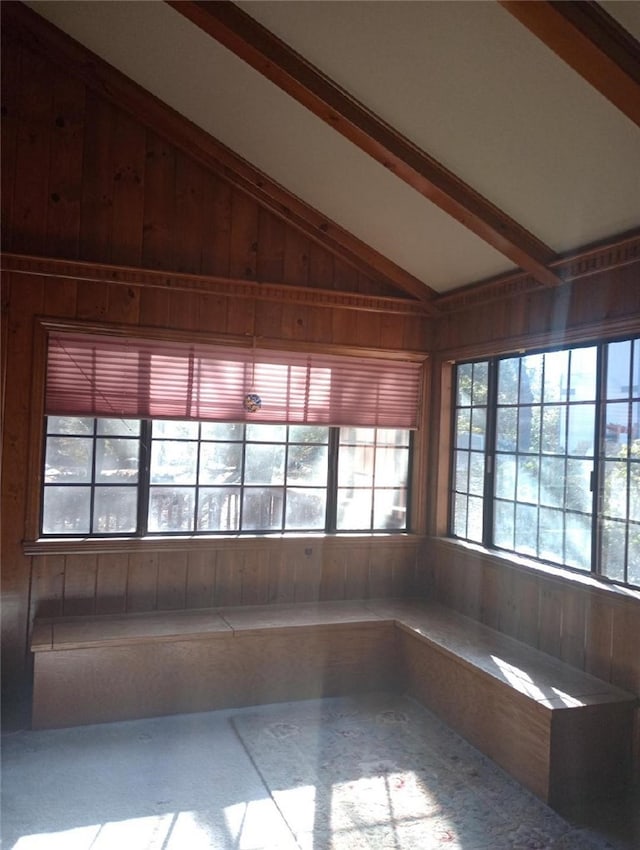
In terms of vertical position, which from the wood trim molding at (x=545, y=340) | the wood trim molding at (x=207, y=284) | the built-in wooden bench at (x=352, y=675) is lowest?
the built-in wooden bench at (x=352, y=675)

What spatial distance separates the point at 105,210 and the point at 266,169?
3.26ft

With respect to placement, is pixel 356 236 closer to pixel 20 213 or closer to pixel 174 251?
pixel 174 251

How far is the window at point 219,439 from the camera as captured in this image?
3969mm

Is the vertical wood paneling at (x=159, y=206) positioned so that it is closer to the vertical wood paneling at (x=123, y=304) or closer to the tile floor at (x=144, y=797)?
the vertical wood paneling at (x=123, y=304)

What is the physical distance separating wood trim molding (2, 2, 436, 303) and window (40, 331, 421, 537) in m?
0.64

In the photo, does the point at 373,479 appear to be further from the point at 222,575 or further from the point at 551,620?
the point at 551,620

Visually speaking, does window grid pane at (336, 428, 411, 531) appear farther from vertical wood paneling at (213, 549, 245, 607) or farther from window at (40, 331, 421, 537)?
vertical wood paneling at (213, 549, 245, 607)

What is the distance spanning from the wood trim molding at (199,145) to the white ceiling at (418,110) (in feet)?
0.25

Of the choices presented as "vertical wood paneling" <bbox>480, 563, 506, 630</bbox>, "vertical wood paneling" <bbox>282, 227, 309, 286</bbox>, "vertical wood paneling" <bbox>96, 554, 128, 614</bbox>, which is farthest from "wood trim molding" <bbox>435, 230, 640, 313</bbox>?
"vertical wood paneling" <bbox>96, 554, 128, 614</bbox>

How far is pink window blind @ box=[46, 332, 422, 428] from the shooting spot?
3.92 m

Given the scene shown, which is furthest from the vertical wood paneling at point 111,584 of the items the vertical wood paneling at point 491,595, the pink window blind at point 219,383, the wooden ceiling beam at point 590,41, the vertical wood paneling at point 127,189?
the wooden ceiling beam at point 590,41

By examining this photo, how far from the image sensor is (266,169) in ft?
13.6

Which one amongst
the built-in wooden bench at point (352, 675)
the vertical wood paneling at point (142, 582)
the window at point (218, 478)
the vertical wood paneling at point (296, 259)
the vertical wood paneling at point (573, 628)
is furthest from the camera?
the vertical wood paneling at point (296, 259)

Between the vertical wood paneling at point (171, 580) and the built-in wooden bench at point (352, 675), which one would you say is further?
the vertical wood paneling at point (171, 580)
